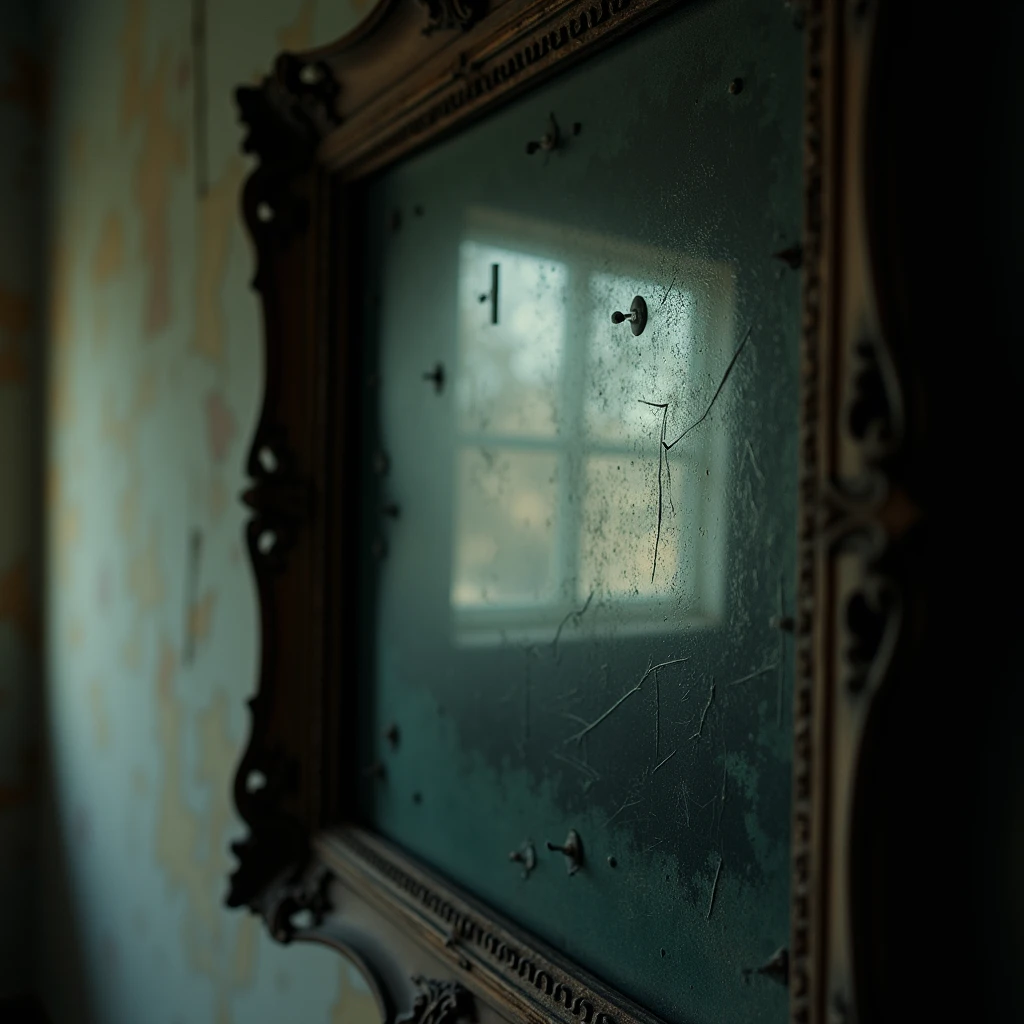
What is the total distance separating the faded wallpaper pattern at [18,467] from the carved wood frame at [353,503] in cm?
144

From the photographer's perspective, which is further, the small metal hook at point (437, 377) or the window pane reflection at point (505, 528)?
the small metal hook at point (437, 377)

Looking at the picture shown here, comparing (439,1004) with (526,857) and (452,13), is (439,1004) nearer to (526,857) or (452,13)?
(526,857)

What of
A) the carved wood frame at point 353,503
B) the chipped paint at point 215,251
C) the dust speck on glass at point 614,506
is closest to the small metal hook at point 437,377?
the dust speck on glass at point 614,506

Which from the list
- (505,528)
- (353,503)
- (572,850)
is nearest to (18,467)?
(353,503)

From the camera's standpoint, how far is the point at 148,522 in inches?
58.5

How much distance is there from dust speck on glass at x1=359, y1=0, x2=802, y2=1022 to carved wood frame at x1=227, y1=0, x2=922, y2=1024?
32mm

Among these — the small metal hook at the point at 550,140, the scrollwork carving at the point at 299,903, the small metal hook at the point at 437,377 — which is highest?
the small metal hook at the point at 550,140

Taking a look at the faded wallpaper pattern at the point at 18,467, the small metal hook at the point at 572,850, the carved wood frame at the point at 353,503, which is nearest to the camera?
the carved wood frame at the point at 353,503

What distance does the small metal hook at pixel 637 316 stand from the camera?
0.56m

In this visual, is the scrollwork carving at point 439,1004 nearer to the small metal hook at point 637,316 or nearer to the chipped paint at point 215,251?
the small metal hook at point 637,316

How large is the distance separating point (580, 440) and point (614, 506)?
0.05 meters

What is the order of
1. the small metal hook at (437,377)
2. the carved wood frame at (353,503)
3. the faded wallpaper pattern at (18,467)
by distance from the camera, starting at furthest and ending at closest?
the faded wallpaper pattern at (18,467) < the small metal hook at (437,377) < the carved wood frame at (353,503)

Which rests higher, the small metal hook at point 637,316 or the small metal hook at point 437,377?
the small metal hook at point 637,316

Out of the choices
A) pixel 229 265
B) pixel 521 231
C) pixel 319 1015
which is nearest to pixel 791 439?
pixel 521 231
